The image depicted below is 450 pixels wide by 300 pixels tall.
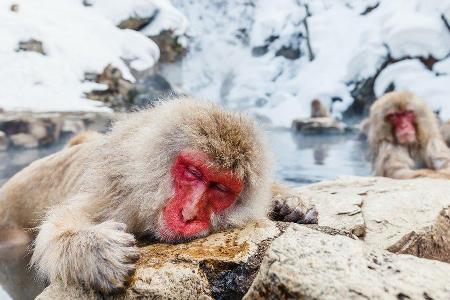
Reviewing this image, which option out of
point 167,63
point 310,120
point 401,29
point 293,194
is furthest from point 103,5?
point 293,194

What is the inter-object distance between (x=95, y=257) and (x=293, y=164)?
643cm

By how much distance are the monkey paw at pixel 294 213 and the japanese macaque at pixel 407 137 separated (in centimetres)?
291

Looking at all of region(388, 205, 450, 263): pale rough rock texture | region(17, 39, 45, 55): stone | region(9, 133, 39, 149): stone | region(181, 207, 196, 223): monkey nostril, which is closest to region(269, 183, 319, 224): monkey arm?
region(388, 205, 450, 263): pale rough rock texture

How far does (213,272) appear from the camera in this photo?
62.7 inches

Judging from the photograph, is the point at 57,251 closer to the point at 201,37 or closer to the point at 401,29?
the point at 401,29

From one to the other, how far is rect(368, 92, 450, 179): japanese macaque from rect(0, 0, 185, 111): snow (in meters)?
4.99

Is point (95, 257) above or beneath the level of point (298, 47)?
beneath

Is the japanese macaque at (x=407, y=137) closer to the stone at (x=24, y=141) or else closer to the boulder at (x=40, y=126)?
the boulder at (x=40, y=126)

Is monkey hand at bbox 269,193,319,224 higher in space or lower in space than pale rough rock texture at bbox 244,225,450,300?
lower

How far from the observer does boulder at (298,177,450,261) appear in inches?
87.0

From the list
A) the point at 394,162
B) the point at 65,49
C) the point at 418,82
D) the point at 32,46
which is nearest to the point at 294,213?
the point at 394,162

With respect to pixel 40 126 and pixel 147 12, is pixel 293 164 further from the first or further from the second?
pixel 147 12

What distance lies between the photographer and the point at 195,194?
1.77 meters

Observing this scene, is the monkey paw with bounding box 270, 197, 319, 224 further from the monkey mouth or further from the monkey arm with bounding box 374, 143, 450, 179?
the monkey arm with bounding box 374, 143, 450, 179
